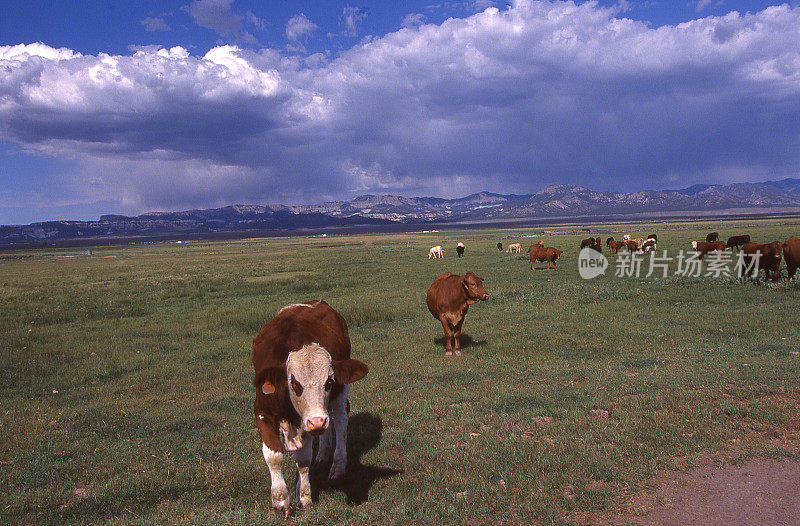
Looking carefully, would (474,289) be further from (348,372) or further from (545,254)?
(545,254)

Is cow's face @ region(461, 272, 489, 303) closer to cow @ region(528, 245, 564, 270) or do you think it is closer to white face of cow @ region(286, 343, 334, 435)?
white face of cow @ region(286, 343, 334, 435)

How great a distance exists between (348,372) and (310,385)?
58cm

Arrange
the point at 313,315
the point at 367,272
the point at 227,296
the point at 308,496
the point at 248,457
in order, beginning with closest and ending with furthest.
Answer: the point at 308,496, the point at 313,315, the point at 248,457, the point at 227,296, the point at 367,272

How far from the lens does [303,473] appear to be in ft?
20.2

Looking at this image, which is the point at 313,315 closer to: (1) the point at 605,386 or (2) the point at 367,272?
(1) the point at 605,386

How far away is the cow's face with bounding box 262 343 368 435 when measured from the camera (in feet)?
17.0

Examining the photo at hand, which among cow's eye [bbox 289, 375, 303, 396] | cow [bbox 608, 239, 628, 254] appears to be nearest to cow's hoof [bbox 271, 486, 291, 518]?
cow's eye [bbox 289, 375, 303, 396]

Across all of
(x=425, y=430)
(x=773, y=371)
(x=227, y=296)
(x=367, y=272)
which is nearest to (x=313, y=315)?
(x=425, y=430)

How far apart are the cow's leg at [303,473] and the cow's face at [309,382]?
52cm

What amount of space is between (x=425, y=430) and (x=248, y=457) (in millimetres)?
3030

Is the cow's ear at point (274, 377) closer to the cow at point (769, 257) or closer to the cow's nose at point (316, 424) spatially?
the cow's nose at point (316, 424)

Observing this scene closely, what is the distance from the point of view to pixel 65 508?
6.48m

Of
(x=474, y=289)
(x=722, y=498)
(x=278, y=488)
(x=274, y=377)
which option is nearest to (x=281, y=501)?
(x=278, y=488)

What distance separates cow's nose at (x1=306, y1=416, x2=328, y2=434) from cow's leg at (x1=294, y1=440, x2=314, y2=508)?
933mm
